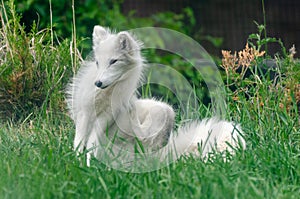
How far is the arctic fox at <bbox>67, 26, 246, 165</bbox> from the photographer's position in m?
4.75

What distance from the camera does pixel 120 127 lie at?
4.91 meters

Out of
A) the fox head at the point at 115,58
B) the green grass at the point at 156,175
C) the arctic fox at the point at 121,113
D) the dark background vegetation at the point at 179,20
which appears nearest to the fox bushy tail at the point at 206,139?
the arctic fox at the point at 121,113

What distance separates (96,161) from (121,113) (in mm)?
460

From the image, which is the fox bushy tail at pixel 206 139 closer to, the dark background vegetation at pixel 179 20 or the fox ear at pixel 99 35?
the fox ear at pixel 99 35

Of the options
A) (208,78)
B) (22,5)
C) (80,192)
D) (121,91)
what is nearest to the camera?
(80,192)

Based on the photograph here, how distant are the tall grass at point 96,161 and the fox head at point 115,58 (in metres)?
0.50

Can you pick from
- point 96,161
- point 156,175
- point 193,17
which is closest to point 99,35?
point 96,161

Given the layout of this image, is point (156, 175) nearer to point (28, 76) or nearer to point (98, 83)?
point (98, 83)

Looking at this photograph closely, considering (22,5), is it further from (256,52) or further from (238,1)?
(256,52)

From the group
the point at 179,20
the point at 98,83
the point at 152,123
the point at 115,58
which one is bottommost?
the point at 179,20

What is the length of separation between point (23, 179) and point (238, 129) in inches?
65.2

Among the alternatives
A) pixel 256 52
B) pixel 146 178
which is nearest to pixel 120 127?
pixel 146 178

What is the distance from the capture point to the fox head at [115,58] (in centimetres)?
468

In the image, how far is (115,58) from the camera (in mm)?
4707
